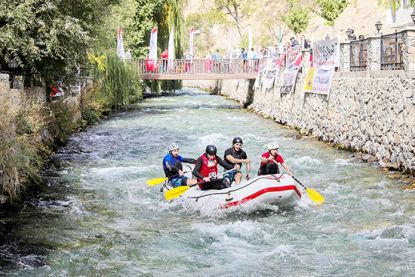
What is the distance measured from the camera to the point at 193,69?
3631cm

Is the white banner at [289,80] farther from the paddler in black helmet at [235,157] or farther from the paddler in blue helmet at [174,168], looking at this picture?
the paddler in blue helmet at [174,168]

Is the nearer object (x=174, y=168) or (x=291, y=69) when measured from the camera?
(x=174, y=168)

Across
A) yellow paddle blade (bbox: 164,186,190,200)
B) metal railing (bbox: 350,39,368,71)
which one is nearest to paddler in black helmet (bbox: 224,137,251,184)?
yellow paddle blade (bbox: 164,186,190,200)

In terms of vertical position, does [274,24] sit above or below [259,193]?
above

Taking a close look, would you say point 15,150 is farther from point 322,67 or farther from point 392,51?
point 322,67

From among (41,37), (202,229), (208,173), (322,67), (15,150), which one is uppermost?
(41,37)

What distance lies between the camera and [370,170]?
15211 mm

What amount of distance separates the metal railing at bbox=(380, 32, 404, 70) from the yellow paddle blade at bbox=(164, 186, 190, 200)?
6604 mm

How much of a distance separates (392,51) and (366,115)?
2018mm

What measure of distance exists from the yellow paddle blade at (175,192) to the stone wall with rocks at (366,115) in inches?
207

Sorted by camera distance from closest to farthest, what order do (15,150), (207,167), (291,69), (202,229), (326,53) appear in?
(202,229) → (15,150) → (207,167) → (326,53) → (291,69)

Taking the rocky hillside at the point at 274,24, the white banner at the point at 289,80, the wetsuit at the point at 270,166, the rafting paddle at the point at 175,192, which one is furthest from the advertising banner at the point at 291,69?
the rocky hillside at the point at 274,24

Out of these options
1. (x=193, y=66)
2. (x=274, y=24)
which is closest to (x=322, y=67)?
(x=193, y=66)

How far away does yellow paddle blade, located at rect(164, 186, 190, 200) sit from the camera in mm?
12327
